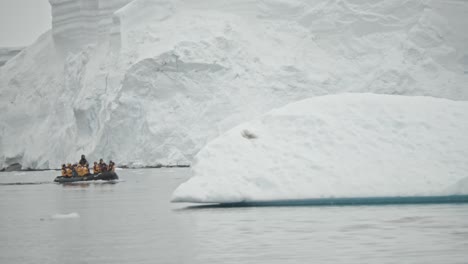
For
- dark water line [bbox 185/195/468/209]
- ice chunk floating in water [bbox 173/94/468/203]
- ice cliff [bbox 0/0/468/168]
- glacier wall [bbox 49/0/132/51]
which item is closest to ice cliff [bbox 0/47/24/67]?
glacier wall [bbox 49/0/132/51]

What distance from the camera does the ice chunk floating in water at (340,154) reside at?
1273 centimetres

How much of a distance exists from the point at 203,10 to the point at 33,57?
15371mm

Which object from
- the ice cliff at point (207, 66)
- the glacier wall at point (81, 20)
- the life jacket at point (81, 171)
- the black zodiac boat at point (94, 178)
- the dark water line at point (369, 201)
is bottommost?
the dark water line at point (369, 201)

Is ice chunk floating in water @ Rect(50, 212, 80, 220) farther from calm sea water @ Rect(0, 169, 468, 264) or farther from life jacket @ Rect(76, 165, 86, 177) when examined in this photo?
life jacket @ Rect(76, 165, 86, 177)

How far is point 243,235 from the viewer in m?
9.23

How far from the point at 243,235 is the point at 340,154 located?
4338 mm

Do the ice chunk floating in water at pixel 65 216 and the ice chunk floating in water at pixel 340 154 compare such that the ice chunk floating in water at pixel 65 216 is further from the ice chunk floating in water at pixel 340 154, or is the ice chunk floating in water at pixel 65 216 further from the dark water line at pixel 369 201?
the dark water line at pixel 369 201

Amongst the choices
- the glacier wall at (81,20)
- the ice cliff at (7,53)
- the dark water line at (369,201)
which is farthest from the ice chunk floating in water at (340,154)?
the ice cliff at (7,53)

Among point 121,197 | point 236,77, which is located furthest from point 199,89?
point 121,197

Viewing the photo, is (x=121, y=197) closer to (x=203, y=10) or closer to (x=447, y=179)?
(x=447, y=179)

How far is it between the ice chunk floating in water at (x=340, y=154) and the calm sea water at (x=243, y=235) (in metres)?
0.30

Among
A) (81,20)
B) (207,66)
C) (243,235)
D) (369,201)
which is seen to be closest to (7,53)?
(81,20)

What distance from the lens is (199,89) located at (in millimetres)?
48594

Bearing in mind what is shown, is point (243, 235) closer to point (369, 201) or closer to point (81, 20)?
point (369, 201)
